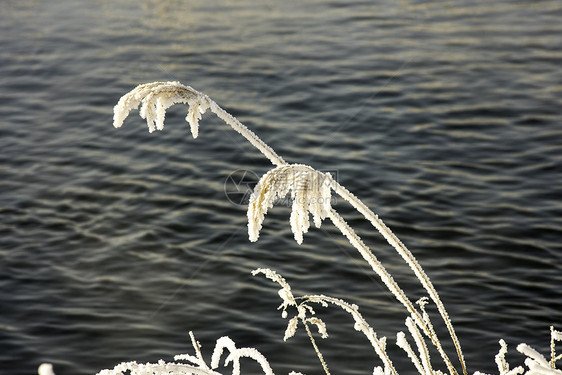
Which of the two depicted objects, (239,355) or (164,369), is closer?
(164,369)

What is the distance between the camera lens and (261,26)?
14.0 m

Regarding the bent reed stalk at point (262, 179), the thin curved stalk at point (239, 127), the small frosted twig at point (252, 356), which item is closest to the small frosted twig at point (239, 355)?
the small frosted twig at point (252, 356)

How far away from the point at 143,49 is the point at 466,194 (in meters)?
7.17

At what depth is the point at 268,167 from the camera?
9117mm

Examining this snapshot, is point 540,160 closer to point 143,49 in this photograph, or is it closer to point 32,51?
point 143,49

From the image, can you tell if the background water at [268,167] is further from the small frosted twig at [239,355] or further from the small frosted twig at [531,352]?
the small frosted twig at [531,352]

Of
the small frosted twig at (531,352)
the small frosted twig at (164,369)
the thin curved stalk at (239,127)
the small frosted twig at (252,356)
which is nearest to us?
the small frosted twig at (531,352)

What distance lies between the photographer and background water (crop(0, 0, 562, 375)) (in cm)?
655

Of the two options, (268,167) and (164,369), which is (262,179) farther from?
(268,167)

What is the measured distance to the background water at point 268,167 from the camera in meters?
6.55

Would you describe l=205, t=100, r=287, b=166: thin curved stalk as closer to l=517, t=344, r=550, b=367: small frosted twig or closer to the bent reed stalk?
the bent reed stalk

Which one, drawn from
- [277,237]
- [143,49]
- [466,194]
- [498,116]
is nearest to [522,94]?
[498,116]

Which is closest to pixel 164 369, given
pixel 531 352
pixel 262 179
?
pixel 262 179

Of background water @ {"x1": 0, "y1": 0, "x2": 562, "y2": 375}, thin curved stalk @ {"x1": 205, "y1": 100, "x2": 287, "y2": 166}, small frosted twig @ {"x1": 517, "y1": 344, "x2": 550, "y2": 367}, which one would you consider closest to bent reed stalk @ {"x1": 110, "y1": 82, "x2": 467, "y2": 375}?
thin curved stalk @ {"x1": 205, "y1": 100, "x2": 287, "y2": 166}
